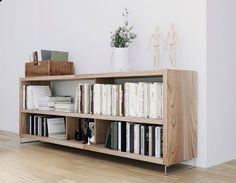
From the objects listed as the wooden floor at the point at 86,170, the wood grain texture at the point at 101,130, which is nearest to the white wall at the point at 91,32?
the wooden floor at the point at 86,170

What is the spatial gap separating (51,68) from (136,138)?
4.81ft

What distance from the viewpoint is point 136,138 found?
2570 mm

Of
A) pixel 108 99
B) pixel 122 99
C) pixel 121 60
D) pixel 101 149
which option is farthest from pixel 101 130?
pixel 121 60

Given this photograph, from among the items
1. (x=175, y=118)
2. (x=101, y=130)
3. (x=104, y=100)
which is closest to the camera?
(x=175, y=118)

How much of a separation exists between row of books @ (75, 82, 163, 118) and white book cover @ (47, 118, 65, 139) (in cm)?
48

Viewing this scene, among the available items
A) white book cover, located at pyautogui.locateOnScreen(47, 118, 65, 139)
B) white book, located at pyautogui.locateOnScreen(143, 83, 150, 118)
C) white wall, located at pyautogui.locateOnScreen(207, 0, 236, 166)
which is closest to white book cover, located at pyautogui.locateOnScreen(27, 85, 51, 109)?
white book cover, located at pyautogui.locateOnScreen(47, 118, 65, 139)

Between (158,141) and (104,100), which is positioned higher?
(104,100)

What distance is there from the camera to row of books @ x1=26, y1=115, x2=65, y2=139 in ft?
→ 11.5

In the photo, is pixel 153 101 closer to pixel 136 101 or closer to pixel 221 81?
pixel 136 101

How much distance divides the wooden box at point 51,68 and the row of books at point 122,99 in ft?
1.96

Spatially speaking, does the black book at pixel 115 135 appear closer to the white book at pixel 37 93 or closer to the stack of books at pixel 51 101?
the stack of books at pixel 51 101

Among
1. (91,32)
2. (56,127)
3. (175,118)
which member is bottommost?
(56,127)

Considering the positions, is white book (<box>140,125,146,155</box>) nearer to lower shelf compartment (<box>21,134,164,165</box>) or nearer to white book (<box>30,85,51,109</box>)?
lower shelf compartment (<box>21,134,164,165</box>)

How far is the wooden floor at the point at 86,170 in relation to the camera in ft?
7.32
